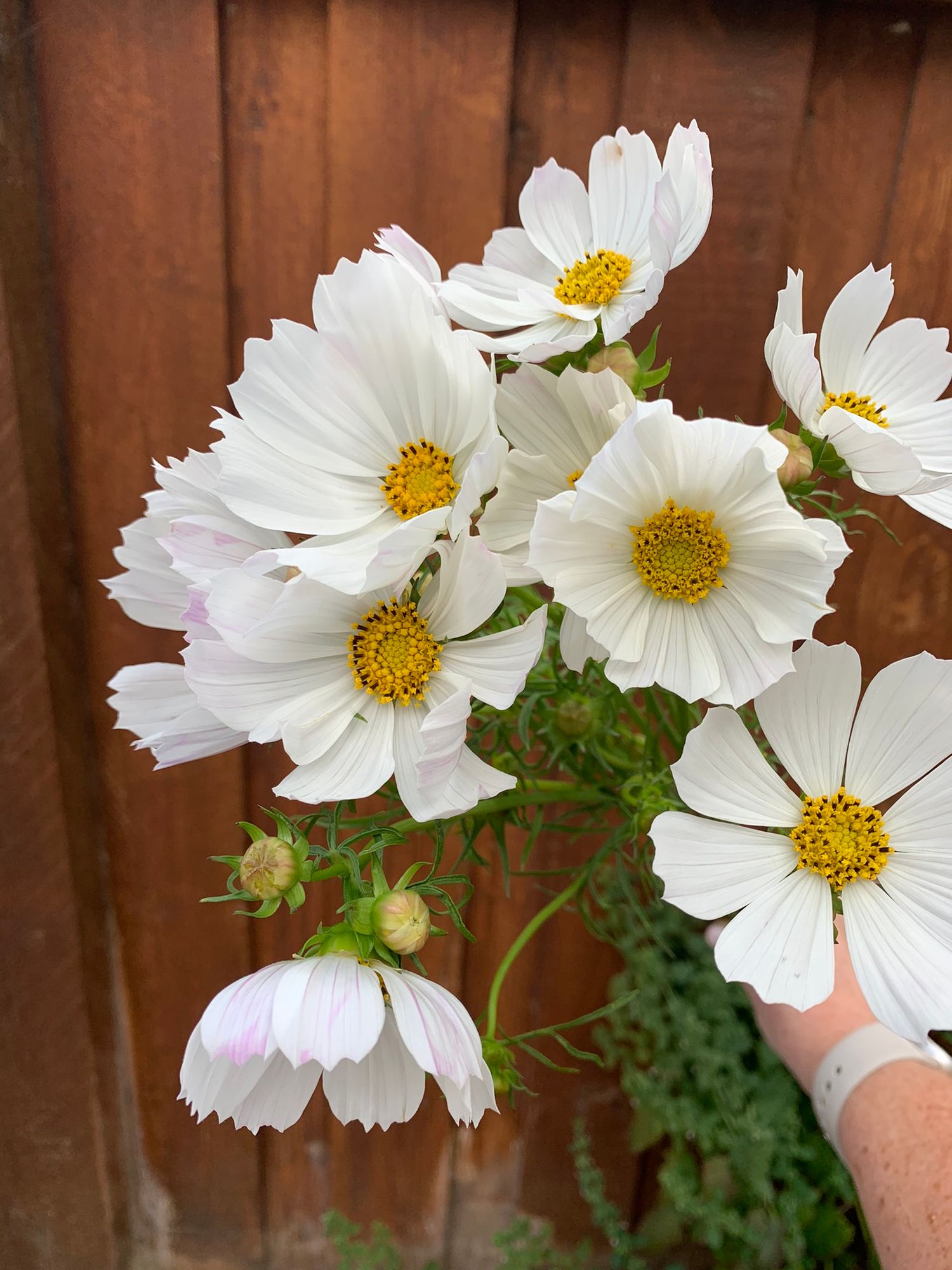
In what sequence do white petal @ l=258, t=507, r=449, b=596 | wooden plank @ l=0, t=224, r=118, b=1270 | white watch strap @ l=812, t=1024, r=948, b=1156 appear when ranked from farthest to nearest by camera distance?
wooden plank @ l=0, t=224, r=118, b=1270
white watch strap @ l=812, t=1024, r=948, b=1156
white petal @ l=258, t=507, r=449, b=596

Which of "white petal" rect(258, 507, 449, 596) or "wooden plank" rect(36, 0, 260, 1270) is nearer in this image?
"white petal" rect(258, 507, 449, 596)

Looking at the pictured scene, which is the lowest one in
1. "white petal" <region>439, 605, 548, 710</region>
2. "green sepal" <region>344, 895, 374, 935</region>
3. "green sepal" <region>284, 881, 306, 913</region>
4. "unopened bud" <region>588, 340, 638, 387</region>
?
"green sepal" <region>344, 895, 374, 935</region>

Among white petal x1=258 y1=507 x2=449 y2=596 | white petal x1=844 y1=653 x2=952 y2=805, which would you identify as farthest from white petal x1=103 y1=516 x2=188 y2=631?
white petal x1=844 y1=653 x2=952 y2=805

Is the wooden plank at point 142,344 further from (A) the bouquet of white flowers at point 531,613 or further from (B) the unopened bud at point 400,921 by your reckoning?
(B) the unopened bud at point 400,921

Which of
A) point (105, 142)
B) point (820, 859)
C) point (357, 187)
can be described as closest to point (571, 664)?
point (820, 859)

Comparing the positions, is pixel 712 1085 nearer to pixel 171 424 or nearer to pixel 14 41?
pixel 171 424

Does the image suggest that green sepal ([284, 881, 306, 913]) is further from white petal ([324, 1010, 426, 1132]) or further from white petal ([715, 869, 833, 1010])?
white petal ([715, 869, 833, 1010])

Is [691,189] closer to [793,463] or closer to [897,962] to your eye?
[793,463]
